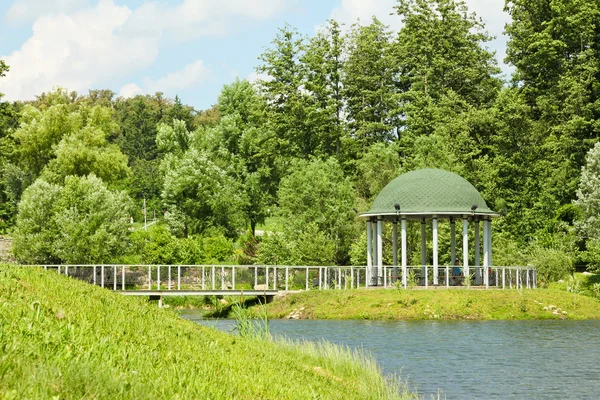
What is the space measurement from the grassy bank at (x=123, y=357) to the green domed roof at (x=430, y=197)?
29406 millimetres

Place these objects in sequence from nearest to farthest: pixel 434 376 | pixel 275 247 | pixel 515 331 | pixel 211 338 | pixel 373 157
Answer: pixel 211 338 → pixel 434 376 → pixel 515 331 → pixel 275 247 → pixel 373 157

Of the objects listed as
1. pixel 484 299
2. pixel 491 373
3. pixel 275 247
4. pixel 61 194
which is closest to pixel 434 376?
pixel 491 373

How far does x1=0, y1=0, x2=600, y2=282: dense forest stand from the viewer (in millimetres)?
61312

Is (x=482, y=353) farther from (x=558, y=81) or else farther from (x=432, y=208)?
(x=558, y=81)

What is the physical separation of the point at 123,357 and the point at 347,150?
65867mm

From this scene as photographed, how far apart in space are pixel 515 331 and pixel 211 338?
22.5 metres

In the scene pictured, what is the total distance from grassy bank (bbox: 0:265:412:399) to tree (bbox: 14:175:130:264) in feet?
136

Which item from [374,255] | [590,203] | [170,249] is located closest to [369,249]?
[374,255]

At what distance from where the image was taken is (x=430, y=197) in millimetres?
48062

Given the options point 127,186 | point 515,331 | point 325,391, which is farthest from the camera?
point 127,186

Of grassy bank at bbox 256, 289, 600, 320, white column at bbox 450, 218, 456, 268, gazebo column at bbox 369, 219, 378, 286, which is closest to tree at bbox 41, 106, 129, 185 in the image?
gazebo column at bbox 369, 219, 378, 286

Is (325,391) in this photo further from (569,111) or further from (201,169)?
(201,169)

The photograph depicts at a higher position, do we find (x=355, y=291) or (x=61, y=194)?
(x=61, y=194)

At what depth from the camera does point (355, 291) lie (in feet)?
153
